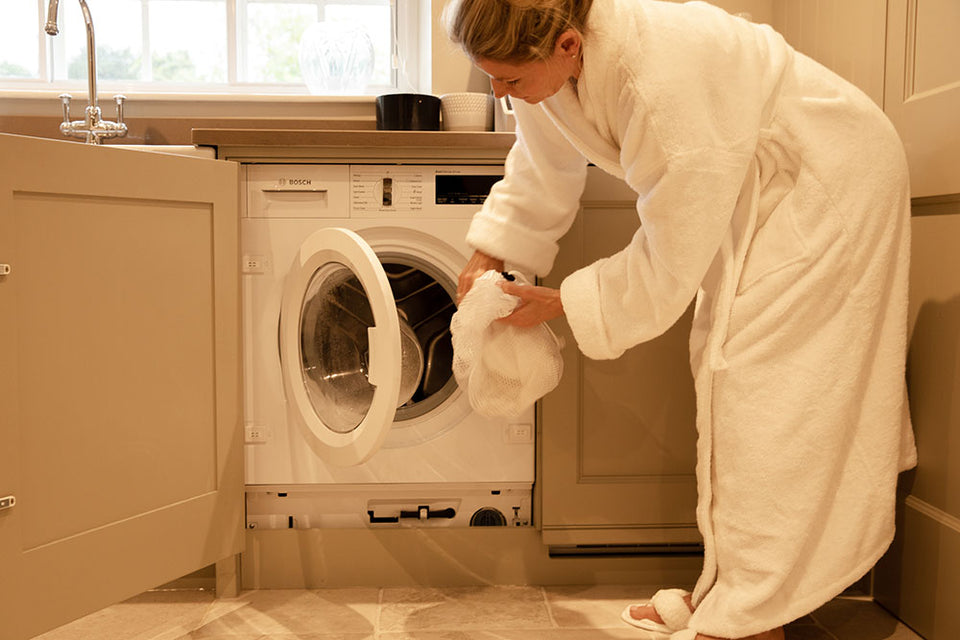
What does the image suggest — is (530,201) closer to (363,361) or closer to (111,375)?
Result: (363,361)

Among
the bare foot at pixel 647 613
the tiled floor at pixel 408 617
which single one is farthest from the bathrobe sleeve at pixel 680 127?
the tiled floor at pixel 408 617

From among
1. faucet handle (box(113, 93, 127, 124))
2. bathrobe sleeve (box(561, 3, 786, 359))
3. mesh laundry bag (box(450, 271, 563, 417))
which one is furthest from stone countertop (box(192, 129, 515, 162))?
faucet handle (box(113, 93, 127, 124))

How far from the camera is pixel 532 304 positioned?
1370mm

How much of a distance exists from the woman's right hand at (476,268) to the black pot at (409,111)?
76 cm

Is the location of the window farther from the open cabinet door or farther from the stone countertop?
the open cabinet door

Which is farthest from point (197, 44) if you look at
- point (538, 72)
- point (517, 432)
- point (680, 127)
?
point (680, 127)

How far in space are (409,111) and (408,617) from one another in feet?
4.16

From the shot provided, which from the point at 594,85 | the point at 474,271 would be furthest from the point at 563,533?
the point at 594,85

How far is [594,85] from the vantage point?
1.18m

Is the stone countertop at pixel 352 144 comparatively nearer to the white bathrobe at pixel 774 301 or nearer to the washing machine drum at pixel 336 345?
the washing machine drum at pixel 336 345

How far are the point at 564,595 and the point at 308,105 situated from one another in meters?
1.61

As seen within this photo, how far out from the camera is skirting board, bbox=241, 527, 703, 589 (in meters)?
1.71

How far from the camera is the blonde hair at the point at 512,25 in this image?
1.07 m

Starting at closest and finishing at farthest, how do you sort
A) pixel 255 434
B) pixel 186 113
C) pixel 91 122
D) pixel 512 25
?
pixel 512 25, pixel 255 434, pixel 91 122, pixel 186 113
